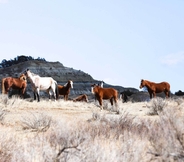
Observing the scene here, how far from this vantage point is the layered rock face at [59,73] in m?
103

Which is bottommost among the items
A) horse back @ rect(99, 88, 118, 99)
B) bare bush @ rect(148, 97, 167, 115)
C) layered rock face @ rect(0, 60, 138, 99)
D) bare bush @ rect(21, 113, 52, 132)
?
bare bush @ rect(21, 113, 52, 132)

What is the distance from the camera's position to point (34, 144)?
8977mm

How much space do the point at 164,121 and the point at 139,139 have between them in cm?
273

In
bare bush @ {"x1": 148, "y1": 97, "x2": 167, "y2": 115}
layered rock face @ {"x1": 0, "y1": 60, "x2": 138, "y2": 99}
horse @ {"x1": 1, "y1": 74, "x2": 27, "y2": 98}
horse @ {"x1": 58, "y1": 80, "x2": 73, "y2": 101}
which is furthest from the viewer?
layered rock face @ {"x1": 0, "y1": 60, "x2": 138, "y2": 99}

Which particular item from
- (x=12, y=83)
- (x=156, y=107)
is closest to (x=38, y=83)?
(x=12, y=83)

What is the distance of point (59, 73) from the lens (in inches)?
4345

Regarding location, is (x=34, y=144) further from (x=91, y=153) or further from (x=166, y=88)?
(x=166, y=88)

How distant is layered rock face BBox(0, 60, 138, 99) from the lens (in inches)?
4040

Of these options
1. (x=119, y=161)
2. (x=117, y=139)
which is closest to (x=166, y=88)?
(x=117, y=139)

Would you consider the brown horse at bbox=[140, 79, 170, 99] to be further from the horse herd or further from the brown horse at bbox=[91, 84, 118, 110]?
the brown horse at bbox=[91, 84, 118, 110]

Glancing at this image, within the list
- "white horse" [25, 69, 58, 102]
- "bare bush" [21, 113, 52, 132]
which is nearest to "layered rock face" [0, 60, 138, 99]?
"white horse" [25, 69, 58, 102]

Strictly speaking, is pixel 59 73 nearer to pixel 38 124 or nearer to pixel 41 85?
pixel 41 85

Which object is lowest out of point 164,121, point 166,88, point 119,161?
point 119,161

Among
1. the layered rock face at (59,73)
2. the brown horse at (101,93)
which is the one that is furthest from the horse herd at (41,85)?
the layered rock face at (59,73)
